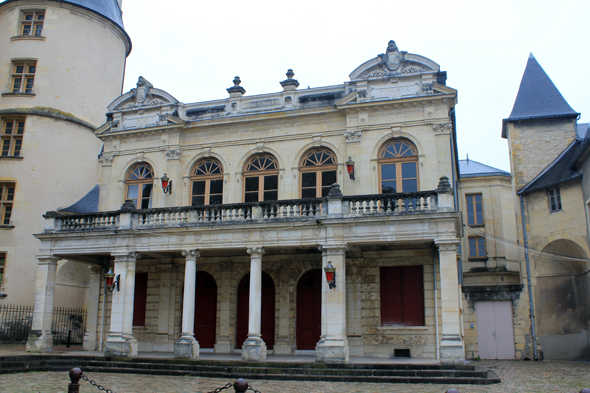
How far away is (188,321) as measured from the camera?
59.8ft

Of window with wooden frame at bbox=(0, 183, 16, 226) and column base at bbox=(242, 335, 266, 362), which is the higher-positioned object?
window with wooden frame at bbox=(0, 183, 16, 226)

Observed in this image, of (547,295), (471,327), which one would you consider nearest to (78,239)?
(471,327)

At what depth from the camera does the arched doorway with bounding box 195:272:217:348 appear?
69.9 ft

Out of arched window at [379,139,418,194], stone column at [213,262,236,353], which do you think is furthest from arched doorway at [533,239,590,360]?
stone column at [213,262,236,353]

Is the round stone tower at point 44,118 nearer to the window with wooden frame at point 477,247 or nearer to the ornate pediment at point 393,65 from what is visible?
the ornate pediment at point 393,65

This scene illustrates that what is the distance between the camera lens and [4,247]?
25.0m

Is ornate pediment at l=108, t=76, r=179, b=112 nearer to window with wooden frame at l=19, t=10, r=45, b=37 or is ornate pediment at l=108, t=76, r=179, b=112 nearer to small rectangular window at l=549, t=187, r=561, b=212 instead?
window with wooden frame at l=19, t=10, r=45, b=37

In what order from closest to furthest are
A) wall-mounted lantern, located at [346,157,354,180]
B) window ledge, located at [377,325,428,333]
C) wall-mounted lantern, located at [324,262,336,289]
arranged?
wall-mounted lantern, located at [324,262,336,289] < window ledge, located at [377,325,428,333] < wall-mounted lantern, located at [346,157,354,180]

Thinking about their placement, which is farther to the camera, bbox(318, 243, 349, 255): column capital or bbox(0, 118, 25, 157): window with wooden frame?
bbox(0, 118, 25, 157): window with wooden frame

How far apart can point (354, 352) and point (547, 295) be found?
959cm

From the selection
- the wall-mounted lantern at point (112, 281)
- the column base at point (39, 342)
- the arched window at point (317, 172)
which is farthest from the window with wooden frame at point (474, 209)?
the column base at point (39, 342)

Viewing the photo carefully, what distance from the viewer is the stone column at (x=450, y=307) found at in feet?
49.9

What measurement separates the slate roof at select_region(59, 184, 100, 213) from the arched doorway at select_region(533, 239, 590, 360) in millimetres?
21074

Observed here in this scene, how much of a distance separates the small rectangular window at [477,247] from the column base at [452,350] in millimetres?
13887
